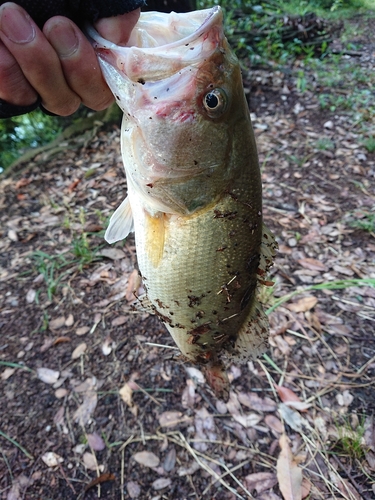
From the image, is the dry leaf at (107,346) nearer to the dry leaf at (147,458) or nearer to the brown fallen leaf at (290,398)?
the dry leaf at (147,458)

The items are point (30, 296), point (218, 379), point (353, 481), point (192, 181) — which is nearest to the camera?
point (192, 181)

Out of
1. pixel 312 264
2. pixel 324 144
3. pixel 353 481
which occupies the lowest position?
pixel 353 481

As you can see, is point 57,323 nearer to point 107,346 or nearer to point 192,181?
point 107,346

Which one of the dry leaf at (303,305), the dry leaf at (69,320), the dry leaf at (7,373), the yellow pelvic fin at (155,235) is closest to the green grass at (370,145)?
the dry leaf at (303,305)

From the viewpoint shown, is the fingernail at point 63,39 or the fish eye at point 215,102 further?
the fish eye at point 215,102

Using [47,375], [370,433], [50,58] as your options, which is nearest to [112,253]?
[47,375]

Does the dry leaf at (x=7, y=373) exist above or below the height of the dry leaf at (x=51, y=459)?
above
